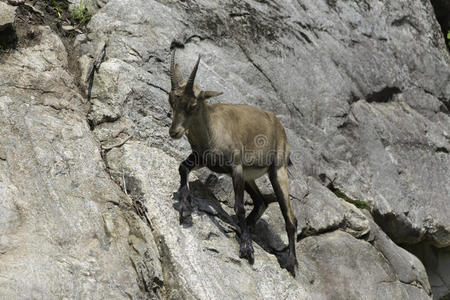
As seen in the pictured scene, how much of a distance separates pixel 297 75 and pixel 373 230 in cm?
337

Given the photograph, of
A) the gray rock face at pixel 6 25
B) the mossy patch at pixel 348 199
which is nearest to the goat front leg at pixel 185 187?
the gray rock face at pixel 6 25

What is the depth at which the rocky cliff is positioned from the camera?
20.5 ft

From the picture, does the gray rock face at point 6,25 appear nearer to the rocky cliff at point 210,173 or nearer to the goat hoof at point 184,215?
the rocky cliff at point 210,173

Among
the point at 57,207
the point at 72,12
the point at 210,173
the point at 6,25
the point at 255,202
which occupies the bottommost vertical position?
the point at 255,202

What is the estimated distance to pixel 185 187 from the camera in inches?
284

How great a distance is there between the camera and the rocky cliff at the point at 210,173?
6258 mm

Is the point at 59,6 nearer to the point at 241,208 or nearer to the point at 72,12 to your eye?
the point at 72,12

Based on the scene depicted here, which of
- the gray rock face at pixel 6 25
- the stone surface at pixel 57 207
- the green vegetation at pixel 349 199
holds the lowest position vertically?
the green vegetation at pixel 349 199

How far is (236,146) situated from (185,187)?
947 mm

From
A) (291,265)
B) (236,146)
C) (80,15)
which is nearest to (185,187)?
(236,146)

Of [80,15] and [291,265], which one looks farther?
[80,15]

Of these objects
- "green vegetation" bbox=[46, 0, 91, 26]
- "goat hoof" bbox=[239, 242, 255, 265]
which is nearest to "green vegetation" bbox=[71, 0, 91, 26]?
"green vegetation" bbox=[46, 0, 91, 26]

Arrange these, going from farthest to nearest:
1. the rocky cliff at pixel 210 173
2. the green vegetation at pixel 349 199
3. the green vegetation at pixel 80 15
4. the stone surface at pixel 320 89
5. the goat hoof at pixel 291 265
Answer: the green vegetation at pixel 349 199 → the green vegetation at pixel 80 15 → the stone surface at pixel 320 89 → the goat hoof at pixel 291 265 → the rocky cliff at pixel 210 173

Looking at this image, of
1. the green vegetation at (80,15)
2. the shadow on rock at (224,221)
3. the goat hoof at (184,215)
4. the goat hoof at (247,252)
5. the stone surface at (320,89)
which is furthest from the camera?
the green vegetation at (80,15)
